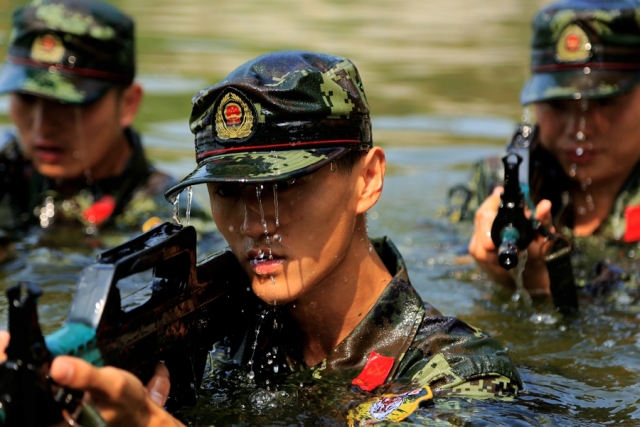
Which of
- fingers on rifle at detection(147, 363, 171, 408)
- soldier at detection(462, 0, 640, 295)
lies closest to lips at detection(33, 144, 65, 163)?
soldier at detection(462, 0, 640, 295)

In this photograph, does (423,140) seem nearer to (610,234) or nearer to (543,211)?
(610,234)

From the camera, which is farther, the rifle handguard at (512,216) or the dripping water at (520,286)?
the dripping water at (520,286)

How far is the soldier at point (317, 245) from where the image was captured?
10.2 feet

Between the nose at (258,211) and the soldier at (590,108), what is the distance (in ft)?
8.88

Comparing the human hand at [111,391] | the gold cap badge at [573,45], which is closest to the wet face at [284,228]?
the human hand at [111,391]

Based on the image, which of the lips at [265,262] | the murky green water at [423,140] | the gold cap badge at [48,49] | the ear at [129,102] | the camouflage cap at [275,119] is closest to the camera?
the camouflage cap at [275,119]

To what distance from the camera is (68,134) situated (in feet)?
20.8

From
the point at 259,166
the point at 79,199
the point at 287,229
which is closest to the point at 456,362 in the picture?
the point at 287,229

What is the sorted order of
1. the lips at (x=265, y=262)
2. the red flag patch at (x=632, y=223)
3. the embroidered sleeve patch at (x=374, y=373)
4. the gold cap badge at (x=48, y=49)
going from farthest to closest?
the gold cap badge at (x=48, y=49)
the red flag patch at (x=632, y=223)
the embroidered sleeve patch at (x=374, y=373)
the lips at (x=265, y=262)

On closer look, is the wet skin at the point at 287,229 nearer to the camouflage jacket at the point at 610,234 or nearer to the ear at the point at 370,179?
the ear at the point at 370,179

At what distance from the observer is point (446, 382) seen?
3277 mm

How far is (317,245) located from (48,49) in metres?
3.64

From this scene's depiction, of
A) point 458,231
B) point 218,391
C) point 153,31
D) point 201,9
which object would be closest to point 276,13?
point 201,9

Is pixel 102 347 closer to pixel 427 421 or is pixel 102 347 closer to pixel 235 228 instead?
pixel 235 228
